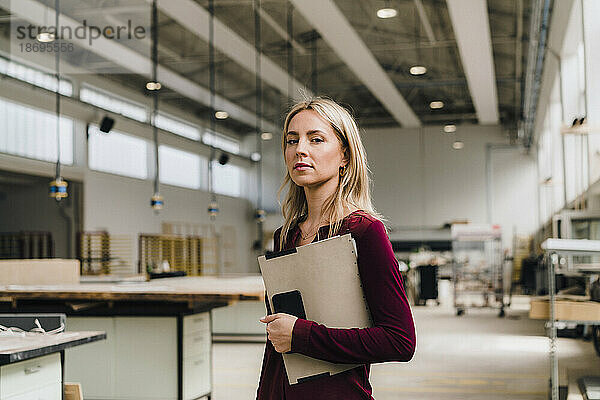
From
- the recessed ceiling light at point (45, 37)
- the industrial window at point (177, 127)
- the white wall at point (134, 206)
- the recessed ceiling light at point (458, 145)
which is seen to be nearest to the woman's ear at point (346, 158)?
the recessed ceiling light at point (45, 37)

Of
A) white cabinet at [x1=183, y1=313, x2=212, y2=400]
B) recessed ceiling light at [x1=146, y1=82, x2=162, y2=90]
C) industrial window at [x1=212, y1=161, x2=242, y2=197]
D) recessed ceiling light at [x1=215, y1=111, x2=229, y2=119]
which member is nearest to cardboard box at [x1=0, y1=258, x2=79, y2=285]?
white cabinet at [x1=183, y1=313, x2=212, y2=400]

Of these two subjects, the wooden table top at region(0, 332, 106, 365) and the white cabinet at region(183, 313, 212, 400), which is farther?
the white cabinet at region(183, 313, 212, 400)

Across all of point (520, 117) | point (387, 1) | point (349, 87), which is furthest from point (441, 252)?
point (387, 1)

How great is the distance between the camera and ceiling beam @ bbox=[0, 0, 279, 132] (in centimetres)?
864

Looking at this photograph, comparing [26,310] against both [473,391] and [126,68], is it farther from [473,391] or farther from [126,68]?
[126,68]

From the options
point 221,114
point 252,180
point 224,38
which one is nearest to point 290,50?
point 224,38

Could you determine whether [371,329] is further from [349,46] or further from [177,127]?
[177,127]

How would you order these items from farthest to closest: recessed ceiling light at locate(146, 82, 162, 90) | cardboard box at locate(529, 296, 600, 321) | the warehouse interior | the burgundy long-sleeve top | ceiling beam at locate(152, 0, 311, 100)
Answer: ceiling beam at locate(152, 0, 311, 100)
recessed ceiling light at locate(146, 82, 162, 90)
the warehouse interior
cardboard box at locate(529, 296, 600, 321)
the burgundy long-sleeve top

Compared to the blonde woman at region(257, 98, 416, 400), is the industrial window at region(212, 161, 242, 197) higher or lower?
higher

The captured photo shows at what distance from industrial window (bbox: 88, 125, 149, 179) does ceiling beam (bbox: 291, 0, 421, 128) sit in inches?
230

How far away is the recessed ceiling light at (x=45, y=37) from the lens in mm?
8680

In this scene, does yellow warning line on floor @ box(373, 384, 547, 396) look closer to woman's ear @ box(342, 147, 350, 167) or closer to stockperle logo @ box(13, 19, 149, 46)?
woman's ear @ box(342, 147, 350, 167)

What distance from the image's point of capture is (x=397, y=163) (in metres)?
23.4

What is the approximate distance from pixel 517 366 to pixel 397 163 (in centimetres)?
1621
